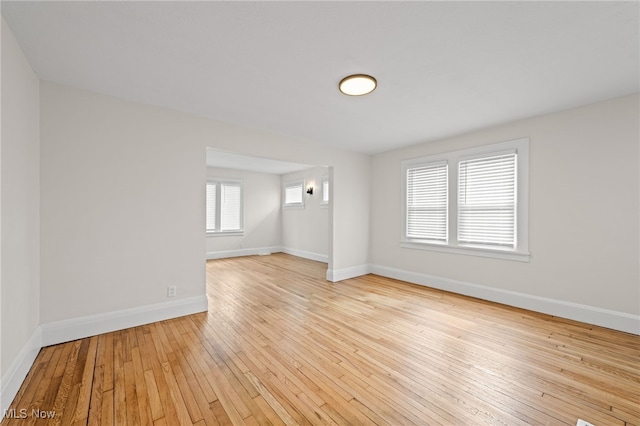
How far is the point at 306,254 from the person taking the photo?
754cm

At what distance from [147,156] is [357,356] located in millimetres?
3148

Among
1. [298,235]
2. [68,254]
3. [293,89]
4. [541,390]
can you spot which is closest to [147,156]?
[68,254]

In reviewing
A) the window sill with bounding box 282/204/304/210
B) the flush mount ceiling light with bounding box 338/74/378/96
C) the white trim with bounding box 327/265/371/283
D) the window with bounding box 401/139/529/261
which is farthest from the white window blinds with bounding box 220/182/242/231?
the flush mount ceiling light with bounding box 338/74/378/96

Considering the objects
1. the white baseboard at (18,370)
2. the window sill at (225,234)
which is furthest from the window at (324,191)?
the white baseboard at (18,370)

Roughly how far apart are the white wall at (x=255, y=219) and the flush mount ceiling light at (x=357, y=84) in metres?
5.68

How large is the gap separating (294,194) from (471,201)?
17.1ft

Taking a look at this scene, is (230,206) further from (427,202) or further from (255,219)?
(427,202)

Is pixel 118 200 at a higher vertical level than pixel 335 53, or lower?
lower

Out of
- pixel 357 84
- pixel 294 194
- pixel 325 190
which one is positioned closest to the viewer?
pixel 357 84

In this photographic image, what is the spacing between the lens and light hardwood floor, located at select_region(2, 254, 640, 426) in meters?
1.68

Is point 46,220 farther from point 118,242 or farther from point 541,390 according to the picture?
point 541,390

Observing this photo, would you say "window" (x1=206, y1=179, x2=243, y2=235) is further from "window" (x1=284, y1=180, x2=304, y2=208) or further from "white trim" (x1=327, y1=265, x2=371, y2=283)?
"white trim" (x1=327, y1=265, x2=371, y2=283)

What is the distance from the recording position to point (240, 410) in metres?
1.70

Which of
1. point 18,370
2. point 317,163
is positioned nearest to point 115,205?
point 18,370
